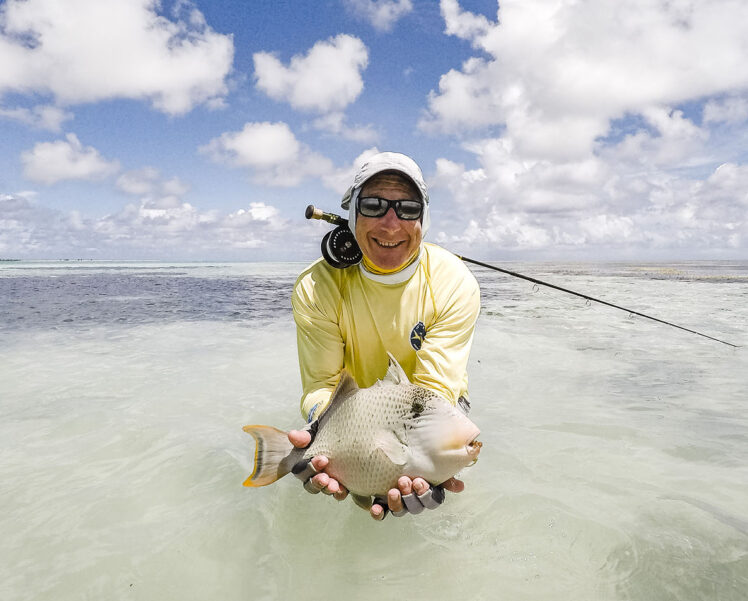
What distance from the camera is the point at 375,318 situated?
2904mm

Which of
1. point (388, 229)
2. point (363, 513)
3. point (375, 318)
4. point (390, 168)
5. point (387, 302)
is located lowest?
point (363, 513)

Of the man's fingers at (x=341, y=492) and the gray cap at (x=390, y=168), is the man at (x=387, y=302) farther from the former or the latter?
the man's fingers at (x=341, y=492)

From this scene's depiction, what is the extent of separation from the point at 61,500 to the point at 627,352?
24.2 feet

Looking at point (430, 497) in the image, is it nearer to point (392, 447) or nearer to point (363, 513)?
point (392, 447)

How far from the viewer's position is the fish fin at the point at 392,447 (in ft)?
6.33

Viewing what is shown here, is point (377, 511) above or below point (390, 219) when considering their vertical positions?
below

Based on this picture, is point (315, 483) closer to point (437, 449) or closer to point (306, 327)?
point (437, 449)

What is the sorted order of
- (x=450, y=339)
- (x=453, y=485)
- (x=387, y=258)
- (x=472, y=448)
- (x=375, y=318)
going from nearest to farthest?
(x=472, y=448), (x=453, y=485), (x=387, y=258), (x=450, y=339), (x=375, y=318)

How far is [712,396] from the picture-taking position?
5051 millimetres

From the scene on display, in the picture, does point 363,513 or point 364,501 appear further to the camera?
point 363,513

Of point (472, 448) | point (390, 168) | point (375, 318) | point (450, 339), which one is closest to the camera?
point (472, 448)

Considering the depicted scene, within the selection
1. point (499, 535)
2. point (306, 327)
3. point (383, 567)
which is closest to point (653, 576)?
point (499, 535)

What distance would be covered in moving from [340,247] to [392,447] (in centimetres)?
128

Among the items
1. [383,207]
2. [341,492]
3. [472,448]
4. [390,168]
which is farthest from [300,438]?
[390,168]
